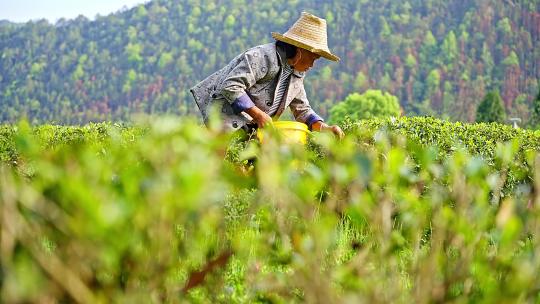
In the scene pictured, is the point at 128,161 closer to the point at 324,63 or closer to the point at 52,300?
the point at 52,300

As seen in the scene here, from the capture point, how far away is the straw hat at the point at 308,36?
548cm

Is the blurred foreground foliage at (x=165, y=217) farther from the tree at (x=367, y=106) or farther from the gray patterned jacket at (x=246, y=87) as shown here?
the tree at (x=367, y=106)

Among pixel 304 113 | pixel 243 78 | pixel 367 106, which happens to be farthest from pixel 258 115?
pixel 367 106

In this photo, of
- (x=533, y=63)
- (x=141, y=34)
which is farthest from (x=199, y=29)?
(x=533, y=63)

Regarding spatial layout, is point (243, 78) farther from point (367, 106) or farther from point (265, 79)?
point (367, 106)

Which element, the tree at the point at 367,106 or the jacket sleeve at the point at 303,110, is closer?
the jacket sleeve at the point at 303,110

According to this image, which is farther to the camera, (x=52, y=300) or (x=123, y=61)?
(x=123, y=61)

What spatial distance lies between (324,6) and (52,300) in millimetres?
140742

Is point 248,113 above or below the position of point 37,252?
below

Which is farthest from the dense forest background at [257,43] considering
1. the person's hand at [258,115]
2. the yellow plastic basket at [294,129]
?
the person's hand at [258,115]

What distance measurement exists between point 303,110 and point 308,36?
2.39 feet

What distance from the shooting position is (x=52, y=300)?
5.31 feet

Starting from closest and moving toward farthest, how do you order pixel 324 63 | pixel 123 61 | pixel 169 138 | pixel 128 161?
pixel 169 138 → pixel 128 161 → pixel 324 63 → pixel 123 61

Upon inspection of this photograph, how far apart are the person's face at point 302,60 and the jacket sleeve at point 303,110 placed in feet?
1.23
